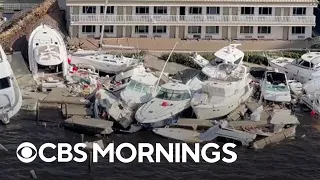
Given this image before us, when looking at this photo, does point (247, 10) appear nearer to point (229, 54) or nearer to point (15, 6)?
point (229, 54)

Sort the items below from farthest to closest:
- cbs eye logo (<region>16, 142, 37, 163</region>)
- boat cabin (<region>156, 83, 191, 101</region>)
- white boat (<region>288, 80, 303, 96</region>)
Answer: white boat (<region>288, 80, 303, 96</region>) < boat cabin (<region>156, 83, 191, 101</region>) < cbs eye logo (<region>16, 142, 37, 163</region>)

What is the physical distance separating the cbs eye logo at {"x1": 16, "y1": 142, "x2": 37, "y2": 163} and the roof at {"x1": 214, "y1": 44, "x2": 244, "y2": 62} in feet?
63.0

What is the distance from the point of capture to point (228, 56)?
69938 millimetres

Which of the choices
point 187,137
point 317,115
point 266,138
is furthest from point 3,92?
point 317,115

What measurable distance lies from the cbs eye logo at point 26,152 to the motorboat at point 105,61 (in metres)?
14.8

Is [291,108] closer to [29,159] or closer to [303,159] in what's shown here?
[303,159]

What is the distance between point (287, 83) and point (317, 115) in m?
3.88

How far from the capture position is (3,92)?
62.2 meters

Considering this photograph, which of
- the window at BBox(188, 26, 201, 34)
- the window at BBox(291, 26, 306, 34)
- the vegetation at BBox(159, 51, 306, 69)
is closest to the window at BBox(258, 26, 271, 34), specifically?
the window at BBox(291, 26, 306, 34)

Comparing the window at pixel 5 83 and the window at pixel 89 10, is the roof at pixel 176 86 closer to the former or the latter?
the window at pixel 5 83

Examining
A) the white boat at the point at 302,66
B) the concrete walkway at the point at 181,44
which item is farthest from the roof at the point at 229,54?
the concrete walkway at the point at 181,44

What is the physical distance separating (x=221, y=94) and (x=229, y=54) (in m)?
7.66

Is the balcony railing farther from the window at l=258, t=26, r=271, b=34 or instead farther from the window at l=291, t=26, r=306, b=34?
the window at l=291, t=26, r=306, b=34

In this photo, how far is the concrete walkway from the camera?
75.7 meters
